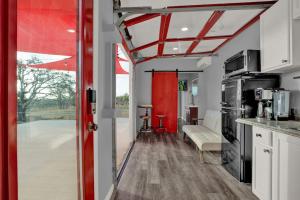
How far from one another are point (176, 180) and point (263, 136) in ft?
4.44

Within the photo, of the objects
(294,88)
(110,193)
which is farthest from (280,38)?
(110,193)

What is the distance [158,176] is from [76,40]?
7.60ft

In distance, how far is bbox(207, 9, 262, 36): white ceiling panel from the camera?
10.1 ft

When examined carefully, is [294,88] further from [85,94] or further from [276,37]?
[85,94]

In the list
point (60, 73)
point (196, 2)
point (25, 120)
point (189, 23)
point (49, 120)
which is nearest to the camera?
point (25, 120)

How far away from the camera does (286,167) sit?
5.51ft

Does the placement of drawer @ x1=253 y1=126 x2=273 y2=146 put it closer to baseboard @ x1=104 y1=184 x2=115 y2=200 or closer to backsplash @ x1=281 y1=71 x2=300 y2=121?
backsplash @ x1=281 y1=71 x2=300 y2=121

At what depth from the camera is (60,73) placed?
3.86 feet

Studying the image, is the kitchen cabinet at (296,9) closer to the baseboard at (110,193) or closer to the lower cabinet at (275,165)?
the lower cabinet at (275,165)

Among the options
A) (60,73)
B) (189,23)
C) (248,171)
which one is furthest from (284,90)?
(60,73)

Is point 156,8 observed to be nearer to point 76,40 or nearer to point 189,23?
point 189,23

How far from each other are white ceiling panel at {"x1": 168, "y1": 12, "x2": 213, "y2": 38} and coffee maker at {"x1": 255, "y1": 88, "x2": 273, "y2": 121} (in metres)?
1.52

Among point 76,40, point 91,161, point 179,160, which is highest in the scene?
point 76,40

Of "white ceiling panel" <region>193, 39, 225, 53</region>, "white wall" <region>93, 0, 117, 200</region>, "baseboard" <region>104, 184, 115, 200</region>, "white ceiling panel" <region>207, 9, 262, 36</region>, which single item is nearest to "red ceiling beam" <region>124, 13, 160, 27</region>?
"white wall" <region>93, 0, 117, 200</region>
